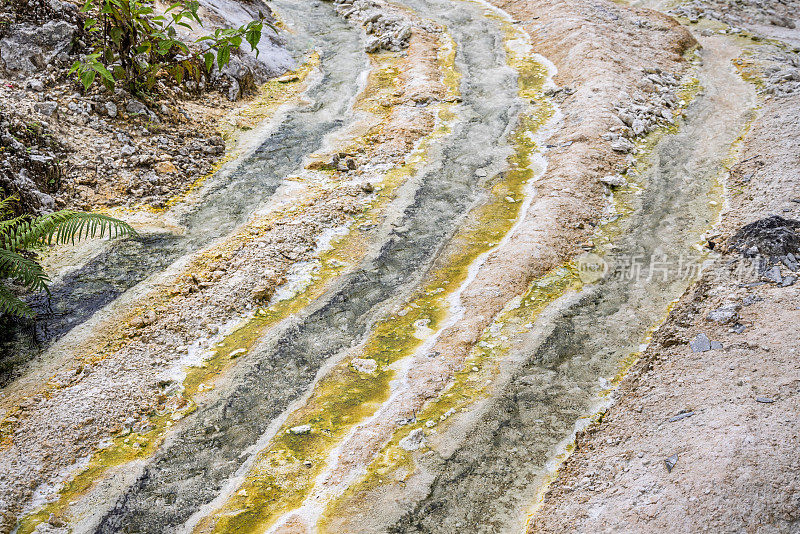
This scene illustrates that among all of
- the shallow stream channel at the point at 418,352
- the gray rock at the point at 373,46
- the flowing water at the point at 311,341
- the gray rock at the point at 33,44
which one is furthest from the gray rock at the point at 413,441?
the gray rock at the point at 373,46

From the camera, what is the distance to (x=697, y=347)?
13.0 ft

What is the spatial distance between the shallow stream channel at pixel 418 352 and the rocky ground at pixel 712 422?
0.77 feet

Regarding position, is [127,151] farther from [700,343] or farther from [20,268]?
[700,343]

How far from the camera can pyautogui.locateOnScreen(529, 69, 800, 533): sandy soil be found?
272 centimetres

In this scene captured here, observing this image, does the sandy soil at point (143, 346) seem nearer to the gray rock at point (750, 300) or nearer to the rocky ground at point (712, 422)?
the rocky ground at point (712, 422)

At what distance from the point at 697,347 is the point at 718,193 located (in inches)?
118

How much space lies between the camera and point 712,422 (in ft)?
10.5

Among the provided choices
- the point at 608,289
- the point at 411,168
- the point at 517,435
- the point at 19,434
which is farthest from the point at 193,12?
the point at 517,435

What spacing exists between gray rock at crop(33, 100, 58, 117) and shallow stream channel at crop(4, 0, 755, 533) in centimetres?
195

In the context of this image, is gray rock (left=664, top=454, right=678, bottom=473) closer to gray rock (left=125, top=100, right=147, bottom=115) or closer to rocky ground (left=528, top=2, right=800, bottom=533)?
rocky ground (left=528, top=2, right=800, bottom=533)

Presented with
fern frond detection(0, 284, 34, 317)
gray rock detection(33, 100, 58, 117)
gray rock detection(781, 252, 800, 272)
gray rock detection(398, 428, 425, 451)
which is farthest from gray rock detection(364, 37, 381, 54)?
gray rock detection(398, 428, 425, 451)

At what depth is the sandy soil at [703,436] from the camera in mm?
2721

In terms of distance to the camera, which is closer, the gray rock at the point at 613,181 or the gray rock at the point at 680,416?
the gray rock at the point at 680,416

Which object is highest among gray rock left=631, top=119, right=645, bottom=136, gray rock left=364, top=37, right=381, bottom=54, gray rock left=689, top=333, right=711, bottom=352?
gray rock left=364, top=37, right=381, bottom=54
